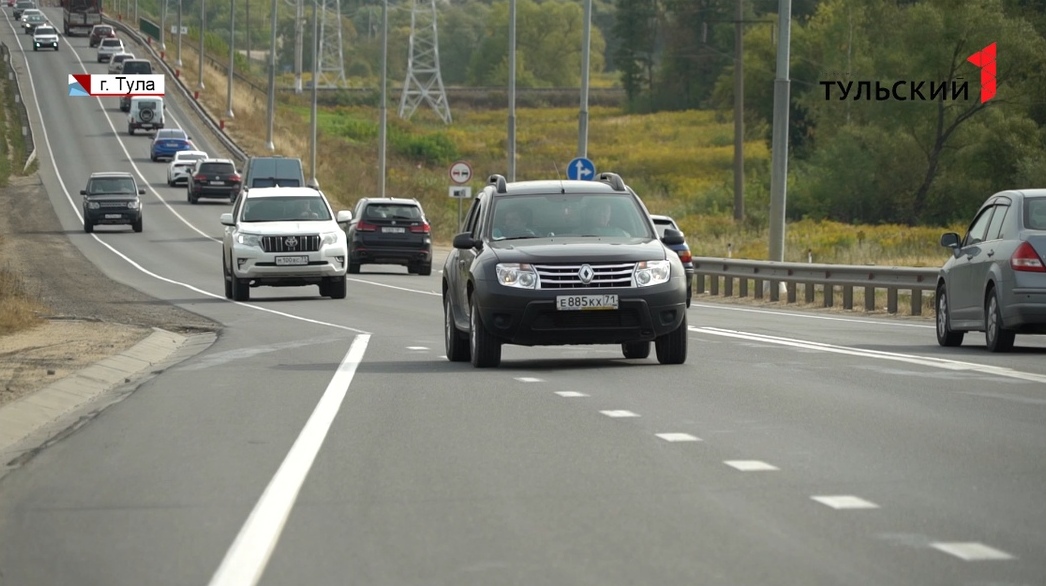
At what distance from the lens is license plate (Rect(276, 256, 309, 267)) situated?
103 feet

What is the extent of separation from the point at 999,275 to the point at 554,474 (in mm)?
9529

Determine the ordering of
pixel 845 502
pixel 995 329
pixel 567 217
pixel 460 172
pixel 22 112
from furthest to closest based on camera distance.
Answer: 1. pixel 22 112
2. pixel 460 172
3. pixel 995 329
4. pixel 567 217
5. pixel 845 502

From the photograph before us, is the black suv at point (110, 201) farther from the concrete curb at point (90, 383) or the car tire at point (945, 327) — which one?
the car tire at point (945, 327)

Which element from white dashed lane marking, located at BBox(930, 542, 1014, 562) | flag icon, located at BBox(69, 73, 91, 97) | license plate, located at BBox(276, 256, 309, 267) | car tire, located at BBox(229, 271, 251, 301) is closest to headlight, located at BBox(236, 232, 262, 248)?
license plate, located at BBox(276, 256, 309, 267)

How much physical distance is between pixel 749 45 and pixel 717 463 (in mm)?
98869

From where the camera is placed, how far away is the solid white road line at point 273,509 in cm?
734

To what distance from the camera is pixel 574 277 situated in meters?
16.2

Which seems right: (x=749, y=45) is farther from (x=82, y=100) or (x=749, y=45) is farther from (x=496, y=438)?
(x=496, y=438)

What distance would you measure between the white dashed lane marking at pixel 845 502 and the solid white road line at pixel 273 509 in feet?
8.26

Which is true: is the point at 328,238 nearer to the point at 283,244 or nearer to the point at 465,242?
the point at 283,244

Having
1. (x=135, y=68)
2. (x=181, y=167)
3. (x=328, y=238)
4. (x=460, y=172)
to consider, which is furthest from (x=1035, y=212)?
(x=135, y=68)

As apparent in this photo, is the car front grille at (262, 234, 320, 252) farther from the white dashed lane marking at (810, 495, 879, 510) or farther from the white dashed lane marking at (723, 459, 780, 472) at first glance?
the white dashed lane marking at (810, 495, 879, 510)

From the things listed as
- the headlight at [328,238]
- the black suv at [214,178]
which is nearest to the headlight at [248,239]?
the headlight at [328,238]

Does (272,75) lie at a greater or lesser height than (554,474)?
greater
